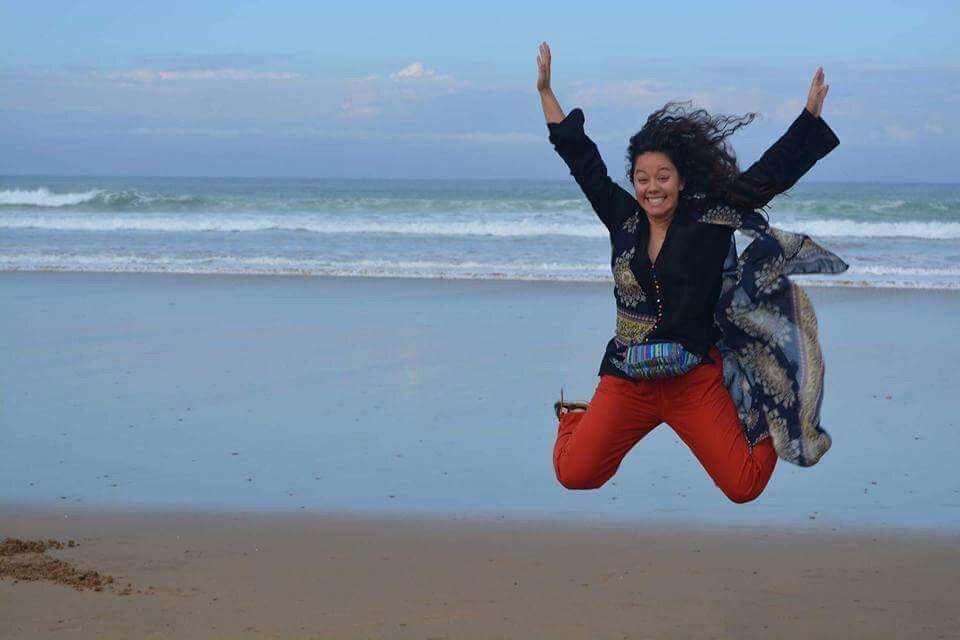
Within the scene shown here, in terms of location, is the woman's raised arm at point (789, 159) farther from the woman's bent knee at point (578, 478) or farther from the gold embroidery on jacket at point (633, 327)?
the woman's bent knee at point (578, 478)

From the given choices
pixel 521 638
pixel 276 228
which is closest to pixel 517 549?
pixel 521 638

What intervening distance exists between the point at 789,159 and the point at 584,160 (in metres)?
0.74

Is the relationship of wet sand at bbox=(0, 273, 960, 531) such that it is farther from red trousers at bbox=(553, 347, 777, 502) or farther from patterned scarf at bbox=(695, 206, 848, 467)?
patterned scarf at bbox=(695, 206, 848, 467)

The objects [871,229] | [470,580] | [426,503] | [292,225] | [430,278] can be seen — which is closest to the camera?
[470,580]

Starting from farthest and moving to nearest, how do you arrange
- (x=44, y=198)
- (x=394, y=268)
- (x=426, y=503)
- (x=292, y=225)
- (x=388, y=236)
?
(x=44, y=198)
(x=292, y=225)
(x=388, y=236)
(x=394, y=268)
(x=426, y=503)

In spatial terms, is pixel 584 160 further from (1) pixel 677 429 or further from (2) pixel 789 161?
(1) pixel 677 429

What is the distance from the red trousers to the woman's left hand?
947 millimetres

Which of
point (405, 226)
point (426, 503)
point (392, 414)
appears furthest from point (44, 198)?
point (426, 503)

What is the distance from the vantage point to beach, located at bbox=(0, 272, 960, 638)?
195 inches

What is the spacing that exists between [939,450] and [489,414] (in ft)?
9.36

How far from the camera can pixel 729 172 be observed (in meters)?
4.55

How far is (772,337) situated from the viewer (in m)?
4.61

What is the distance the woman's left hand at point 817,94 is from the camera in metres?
4.57

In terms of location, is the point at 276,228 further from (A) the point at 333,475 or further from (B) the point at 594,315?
(A) the point at 333,475
